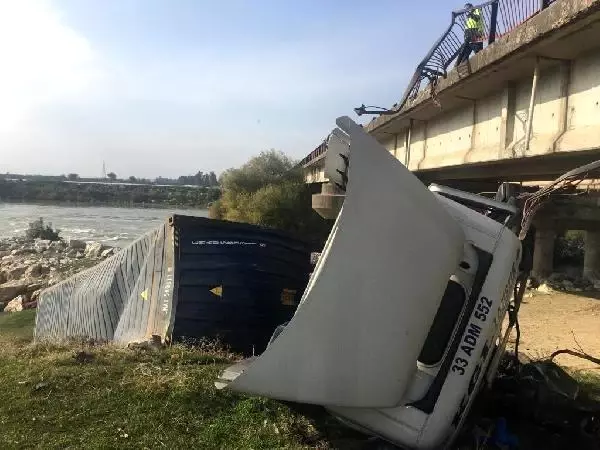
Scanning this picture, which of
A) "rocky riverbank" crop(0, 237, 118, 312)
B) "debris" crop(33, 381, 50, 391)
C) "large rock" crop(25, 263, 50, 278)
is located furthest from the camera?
"large rock" crop(25, 263, 50, 278)

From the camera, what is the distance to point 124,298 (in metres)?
9.57

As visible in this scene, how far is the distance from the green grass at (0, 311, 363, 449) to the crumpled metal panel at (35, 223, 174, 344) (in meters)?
1.75

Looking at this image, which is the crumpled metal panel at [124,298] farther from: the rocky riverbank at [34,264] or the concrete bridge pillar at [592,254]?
the concrete bridge pillar at [592,254]

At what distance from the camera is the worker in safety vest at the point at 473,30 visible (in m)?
8.19

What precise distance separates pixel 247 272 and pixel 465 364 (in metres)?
4.79

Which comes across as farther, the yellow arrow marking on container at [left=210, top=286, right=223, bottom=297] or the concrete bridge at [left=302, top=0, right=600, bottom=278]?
the yellow arrow marking on container at [left=210, top=286, right=223, bottom=297]

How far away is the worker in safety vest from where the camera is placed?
8.19 meters

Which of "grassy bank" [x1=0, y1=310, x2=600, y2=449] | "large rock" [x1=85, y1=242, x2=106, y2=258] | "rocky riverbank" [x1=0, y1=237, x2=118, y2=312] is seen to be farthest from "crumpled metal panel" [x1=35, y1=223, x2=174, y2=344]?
"large rock" [x1=85, y1=242, x2=106, y2=258]

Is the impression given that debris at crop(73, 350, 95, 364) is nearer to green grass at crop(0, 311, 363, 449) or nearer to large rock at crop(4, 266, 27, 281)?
green grass at crop(0, 311, 363, 449)

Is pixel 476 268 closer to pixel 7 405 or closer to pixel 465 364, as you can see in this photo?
pixel 465 364

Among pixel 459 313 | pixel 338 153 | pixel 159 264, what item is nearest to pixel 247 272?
pixel 159 264

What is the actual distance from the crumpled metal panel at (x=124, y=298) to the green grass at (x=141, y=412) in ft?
5.73

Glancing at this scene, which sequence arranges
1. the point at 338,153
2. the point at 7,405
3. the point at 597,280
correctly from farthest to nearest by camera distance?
the point at 597,280
the point at 7,405
the point at 338,153

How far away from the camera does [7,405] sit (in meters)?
5.16
